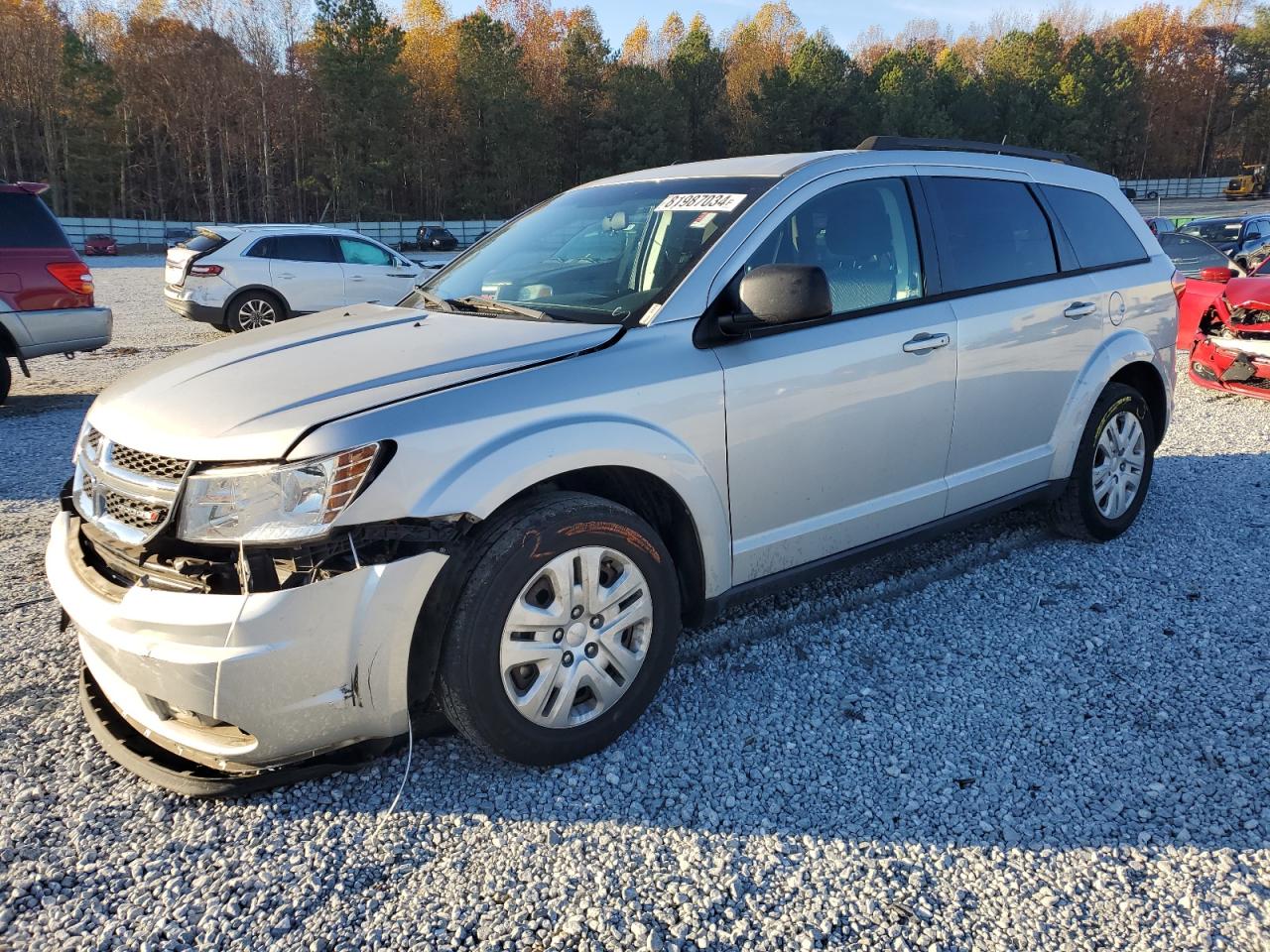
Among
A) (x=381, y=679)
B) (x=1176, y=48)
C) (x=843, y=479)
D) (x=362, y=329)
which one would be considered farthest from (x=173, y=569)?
(x=1176, y=48)

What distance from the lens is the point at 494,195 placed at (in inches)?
2608

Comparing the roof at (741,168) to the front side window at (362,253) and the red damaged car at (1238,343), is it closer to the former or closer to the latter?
the red damaged car at (1238,343)

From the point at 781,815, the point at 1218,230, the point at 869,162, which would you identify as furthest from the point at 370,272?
the point at 1218,230

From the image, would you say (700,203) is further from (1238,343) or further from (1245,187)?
(1245,187)

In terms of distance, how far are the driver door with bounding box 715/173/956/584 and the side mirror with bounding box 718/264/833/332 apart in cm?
20

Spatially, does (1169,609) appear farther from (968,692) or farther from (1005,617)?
(968,692)

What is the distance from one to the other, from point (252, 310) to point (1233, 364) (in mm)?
12288

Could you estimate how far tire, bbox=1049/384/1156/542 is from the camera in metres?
4.58

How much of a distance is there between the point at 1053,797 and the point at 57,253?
29.7 feet

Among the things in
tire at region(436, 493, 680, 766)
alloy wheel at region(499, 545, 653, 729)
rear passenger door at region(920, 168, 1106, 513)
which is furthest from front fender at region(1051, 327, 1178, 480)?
alloy wheel at region(499, 545, 653, 729)

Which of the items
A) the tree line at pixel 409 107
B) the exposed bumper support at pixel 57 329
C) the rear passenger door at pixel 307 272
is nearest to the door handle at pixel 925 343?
the exposed bumper support at pixel 57 329

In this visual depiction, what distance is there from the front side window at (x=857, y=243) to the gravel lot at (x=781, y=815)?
1.39 m

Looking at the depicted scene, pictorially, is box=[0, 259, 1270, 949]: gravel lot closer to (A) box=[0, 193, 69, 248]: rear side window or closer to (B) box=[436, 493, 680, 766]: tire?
(B) box=[436, 493, 680, 766]: tire

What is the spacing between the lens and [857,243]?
3635 mm
